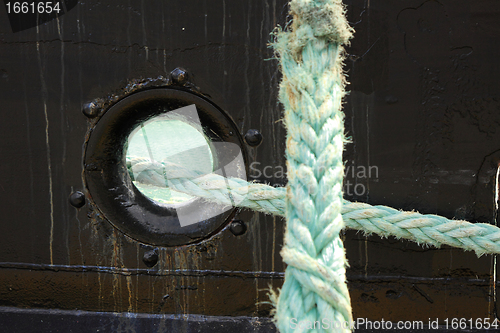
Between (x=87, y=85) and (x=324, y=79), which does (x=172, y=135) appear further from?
(x=324, y=79)

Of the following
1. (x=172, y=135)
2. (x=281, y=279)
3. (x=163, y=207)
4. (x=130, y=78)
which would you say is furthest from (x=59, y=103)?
(x=172, y=135)

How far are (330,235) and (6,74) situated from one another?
1166 mm

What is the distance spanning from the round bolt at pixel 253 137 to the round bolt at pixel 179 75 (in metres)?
0.25

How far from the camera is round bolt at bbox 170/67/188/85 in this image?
1175 mm

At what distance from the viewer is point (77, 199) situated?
48.8 inches

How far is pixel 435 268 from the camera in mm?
1179

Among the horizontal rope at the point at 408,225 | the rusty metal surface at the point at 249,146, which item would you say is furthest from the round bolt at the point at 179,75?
the horizontal rope at the point at 408,225

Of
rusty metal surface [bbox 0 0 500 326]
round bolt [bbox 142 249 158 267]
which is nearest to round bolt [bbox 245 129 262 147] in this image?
rusty metal surface [bbox 0 0 500 326]

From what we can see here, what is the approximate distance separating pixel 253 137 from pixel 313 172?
0.59m

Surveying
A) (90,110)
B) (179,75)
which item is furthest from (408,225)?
(90,110)

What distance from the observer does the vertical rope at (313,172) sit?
574 millimetres

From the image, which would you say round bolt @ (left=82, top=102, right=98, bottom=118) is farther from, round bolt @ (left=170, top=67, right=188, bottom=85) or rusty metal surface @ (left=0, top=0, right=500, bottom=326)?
round bolt @ (left=170, top=67, right=188, bottom=85)

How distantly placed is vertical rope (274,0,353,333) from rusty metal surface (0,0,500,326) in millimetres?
529

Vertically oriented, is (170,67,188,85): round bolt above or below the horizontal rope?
above
